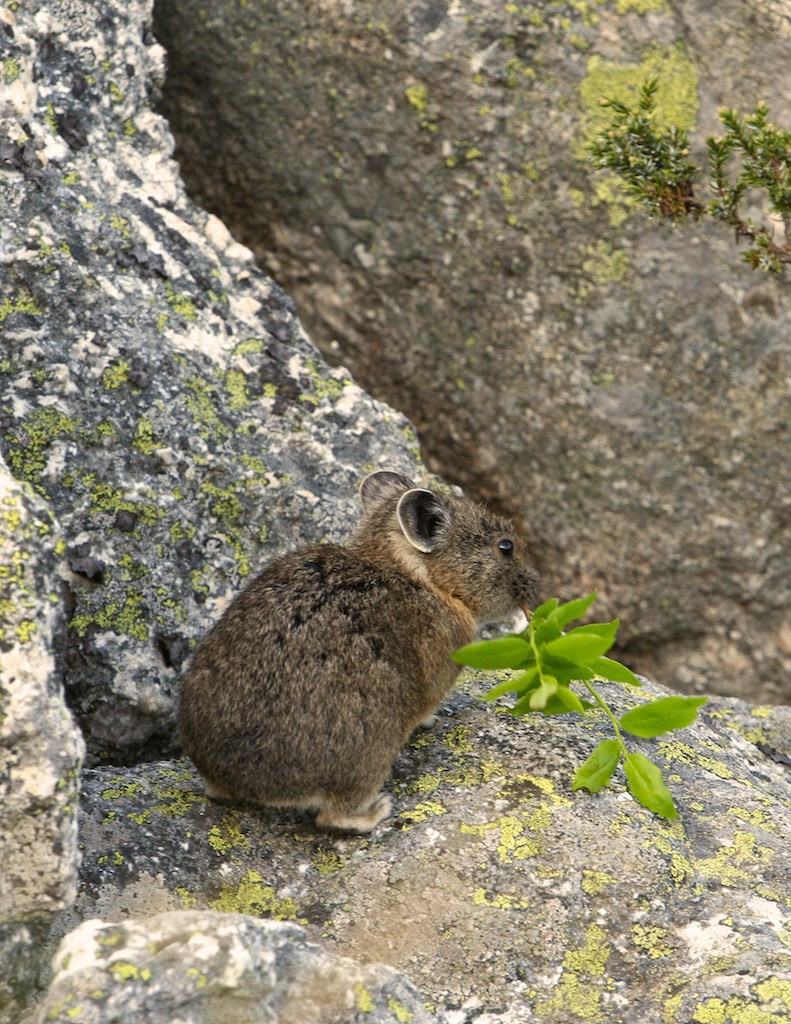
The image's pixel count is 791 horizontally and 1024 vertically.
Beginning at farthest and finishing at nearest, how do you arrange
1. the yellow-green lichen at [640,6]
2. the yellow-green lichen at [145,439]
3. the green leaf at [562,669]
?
the yellow-green lichen at [640,6] → the yellow-green lichen at [145,439] → the green leaf at [562,669]

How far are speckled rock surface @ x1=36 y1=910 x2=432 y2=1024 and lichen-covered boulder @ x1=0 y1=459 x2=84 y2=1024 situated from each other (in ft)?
1.15

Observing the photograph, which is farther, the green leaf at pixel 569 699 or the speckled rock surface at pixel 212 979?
the green leaf at pixel 569 699

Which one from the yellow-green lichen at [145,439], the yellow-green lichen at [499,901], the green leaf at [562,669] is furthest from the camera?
the yellow-green lichen at [145,439]

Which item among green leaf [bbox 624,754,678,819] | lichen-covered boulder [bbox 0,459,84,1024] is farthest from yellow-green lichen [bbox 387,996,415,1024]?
green leaf [bbox 624,754,678,819]

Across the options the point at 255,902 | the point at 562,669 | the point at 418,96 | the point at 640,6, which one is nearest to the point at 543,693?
the point at 562,669

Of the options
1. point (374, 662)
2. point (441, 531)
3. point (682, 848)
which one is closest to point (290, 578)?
point (374, 662)

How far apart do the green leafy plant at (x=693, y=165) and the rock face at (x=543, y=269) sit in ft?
4.82

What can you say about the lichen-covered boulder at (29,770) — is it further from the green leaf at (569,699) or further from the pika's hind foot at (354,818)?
the green leaf at (569,699)

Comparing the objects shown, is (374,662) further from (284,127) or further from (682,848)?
(284,127)

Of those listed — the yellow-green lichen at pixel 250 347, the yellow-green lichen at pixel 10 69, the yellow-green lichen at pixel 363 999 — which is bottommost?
the yellow-green lichen at pixel 363 999

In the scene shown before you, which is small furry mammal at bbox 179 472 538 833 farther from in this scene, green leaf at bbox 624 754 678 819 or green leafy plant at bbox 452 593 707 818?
green leaf at bbox 624 754 678 819

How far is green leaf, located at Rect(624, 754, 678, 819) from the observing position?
5.76 m

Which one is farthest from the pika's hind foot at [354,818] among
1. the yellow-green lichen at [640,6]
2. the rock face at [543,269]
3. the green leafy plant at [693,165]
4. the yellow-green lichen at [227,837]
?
the yellow-green lichen at [640,6]

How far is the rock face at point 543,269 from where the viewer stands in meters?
8.60
